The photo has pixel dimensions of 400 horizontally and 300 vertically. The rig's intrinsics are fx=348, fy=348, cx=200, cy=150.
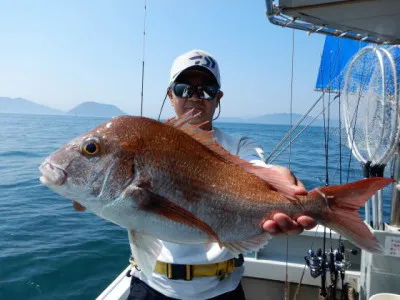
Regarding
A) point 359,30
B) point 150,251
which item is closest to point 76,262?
point 150,251

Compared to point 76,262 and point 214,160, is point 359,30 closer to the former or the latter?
point 214,160

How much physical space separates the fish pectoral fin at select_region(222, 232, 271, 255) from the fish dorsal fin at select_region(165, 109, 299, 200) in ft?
0.90

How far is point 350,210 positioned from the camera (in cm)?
194

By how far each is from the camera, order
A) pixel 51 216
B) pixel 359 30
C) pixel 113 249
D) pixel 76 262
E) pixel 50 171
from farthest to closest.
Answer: pixel 51 216
pixel 113 249
pixel 76 262
pixel 359 30
pixel 50 171

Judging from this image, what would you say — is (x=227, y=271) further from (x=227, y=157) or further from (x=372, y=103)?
(x=372, y=103)

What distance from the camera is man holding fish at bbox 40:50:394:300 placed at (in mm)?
1748

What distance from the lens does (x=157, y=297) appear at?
2623 mm

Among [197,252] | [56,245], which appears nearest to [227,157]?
[197,252]

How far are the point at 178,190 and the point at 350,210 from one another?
0.97m

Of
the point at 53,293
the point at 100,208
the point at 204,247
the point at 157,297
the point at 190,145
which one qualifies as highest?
the point at 190,145

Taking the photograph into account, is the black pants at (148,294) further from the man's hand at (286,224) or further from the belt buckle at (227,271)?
the man's hand at (286,224)

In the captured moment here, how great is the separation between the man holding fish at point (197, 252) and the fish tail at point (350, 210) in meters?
0.34

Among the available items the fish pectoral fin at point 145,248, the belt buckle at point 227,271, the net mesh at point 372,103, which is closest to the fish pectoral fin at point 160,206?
the fish pectoral fin at point 145,248

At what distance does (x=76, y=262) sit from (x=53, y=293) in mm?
1321
